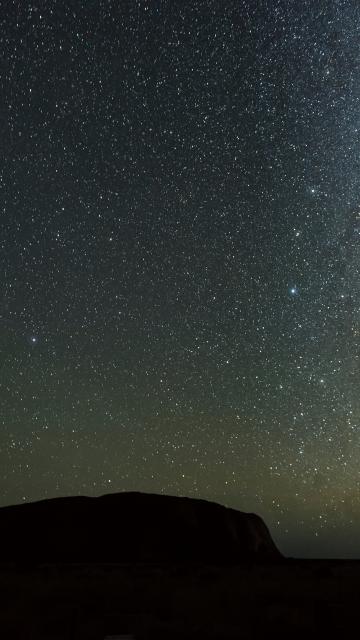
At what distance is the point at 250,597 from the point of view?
235 inches

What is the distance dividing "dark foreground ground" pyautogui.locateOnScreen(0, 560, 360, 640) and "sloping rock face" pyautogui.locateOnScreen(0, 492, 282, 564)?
131 feet

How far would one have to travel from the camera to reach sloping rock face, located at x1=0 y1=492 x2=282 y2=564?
1797 inches

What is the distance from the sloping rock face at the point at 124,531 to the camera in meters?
45.7

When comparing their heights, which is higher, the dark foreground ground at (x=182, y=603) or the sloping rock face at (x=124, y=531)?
the sloping rock face at (x=124, y=531)

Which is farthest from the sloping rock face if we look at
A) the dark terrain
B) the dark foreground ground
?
the dark foreground ground

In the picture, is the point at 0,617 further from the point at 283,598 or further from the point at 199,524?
the point at 199,524

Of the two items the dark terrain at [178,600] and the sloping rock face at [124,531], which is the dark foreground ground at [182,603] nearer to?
the dark terrain at [178,600]

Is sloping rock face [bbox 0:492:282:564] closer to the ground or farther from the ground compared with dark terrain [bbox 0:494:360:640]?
farther from the ground

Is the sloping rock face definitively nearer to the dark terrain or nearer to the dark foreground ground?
the dark terrain

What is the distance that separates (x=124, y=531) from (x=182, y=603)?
1722 inches

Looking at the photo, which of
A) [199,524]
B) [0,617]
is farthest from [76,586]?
[199,524]

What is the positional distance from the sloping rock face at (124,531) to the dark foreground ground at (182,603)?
40.0 metres

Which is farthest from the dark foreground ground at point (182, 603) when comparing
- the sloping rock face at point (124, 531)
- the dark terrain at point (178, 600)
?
the sloping rock face at point (124, 531)

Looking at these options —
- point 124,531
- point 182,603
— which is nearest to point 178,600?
point 182,603
